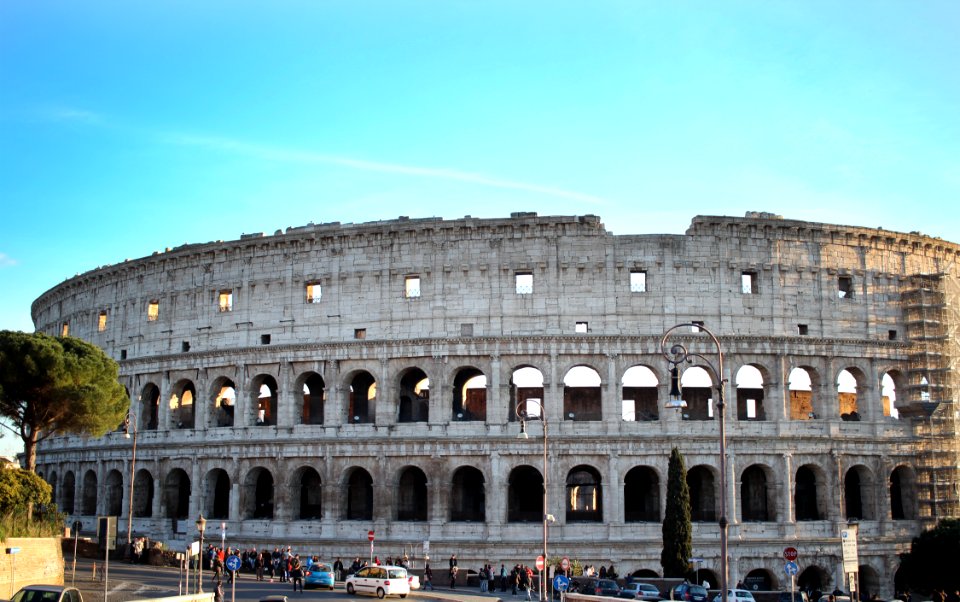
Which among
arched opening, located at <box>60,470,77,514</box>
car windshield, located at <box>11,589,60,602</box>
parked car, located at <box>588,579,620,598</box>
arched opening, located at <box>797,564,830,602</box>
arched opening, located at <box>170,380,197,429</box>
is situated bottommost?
arched opening, located at <box>797,564,830,602</box>

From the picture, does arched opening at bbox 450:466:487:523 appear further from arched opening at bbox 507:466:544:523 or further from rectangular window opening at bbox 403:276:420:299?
rectangular window opening at bbox 403:276:420:299

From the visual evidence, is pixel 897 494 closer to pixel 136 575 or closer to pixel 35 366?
pixel 136 575

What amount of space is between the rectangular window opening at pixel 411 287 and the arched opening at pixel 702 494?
50.4 ft

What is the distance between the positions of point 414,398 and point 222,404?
12434mm

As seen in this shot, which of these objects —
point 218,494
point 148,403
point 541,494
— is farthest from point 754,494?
point 148,403

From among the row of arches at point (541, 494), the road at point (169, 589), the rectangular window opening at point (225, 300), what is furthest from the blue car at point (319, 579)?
the rectangular window opening at point (225, 300)

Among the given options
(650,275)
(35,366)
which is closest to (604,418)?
(650,275)

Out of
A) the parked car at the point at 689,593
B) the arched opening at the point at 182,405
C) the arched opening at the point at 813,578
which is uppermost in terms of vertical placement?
the arched opening at the point at 182,405

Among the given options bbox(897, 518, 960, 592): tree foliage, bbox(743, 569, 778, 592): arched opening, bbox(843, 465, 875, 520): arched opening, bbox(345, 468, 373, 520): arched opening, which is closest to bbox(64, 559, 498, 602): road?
bbox(345, 468, 373, 520): arched opening

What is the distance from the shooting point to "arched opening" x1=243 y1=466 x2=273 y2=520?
49281 mm

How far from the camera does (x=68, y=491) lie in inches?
2352

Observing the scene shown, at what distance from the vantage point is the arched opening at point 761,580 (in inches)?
1725

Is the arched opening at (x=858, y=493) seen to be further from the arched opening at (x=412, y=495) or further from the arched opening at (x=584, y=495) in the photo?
the arched opening at (x=412, y=495)

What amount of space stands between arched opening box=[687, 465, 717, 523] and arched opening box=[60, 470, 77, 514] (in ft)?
120
